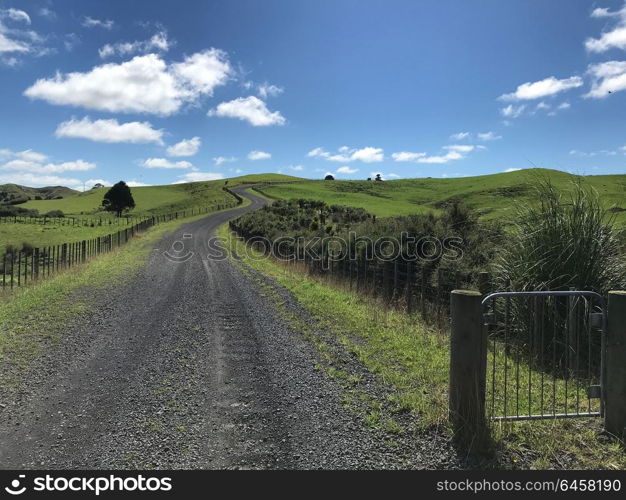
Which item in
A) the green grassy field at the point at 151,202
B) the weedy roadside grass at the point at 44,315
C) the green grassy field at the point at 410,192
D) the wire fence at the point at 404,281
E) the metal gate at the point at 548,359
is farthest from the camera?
the green grassy field at the point at 151,202

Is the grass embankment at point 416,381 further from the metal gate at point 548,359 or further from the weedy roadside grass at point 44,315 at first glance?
the weedy roadside grass at point 44,315

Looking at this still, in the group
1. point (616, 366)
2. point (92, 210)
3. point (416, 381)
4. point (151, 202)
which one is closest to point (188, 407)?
point (416, 381)

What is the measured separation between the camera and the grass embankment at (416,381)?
388 centimetres

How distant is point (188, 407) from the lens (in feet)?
16.2

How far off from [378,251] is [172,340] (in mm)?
7500

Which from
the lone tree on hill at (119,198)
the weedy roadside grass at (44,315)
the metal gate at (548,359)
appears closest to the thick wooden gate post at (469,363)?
the metal gate at (548,359)

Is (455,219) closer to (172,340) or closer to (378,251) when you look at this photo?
(378,251)

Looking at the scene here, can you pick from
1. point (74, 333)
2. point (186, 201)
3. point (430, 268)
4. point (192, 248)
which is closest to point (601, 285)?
point (430, 268)

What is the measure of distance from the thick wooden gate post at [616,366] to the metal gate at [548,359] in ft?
0.42

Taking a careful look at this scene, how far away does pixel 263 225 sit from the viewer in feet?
121

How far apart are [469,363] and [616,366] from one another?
142 centimetres

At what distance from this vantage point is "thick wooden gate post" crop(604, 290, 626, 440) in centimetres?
413

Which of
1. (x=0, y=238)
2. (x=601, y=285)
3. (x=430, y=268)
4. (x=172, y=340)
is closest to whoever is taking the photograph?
(x=601, y=285)

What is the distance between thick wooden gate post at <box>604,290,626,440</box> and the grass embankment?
19 centimetres
